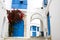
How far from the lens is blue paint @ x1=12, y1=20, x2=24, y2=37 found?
12648 millimetres

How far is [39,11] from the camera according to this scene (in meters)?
13.7

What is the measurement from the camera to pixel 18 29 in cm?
1276

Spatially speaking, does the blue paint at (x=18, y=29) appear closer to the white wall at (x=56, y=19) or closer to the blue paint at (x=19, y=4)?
the blue paint at (x=19, y=4)

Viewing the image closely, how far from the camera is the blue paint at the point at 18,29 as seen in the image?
498 inches

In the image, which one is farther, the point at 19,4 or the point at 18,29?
the point at 19,4

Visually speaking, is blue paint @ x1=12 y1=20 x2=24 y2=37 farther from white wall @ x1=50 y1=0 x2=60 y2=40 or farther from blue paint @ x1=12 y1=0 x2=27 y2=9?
white wall @ x1=50 y1=0 x2=60 y2=40

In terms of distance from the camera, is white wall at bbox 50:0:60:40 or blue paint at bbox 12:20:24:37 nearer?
white wall at bbox 50:0:60:40

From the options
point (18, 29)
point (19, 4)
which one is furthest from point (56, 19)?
point (19, 4)

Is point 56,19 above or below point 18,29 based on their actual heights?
above

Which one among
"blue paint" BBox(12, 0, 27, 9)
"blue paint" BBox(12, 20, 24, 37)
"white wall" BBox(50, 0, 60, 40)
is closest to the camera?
"white wall" BBox(50, 0, 60, 40)

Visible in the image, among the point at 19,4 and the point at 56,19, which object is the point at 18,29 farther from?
the point at 56,19

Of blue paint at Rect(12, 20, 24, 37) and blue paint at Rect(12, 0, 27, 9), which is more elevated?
blue paint at Rect(12, 0, 27, 9)

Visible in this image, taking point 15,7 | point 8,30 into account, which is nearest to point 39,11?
point 15,7

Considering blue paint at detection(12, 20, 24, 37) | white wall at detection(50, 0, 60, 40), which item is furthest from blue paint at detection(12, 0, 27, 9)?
white wall at detection(50, 0, 60, 40)
